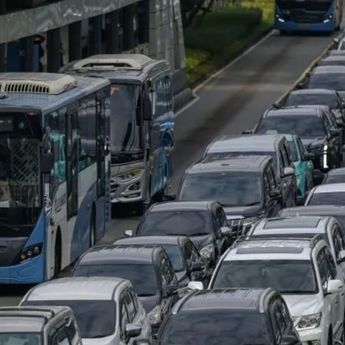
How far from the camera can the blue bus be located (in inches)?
3196

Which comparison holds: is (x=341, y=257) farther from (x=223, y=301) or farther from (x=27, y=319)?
(x=27, y=319)

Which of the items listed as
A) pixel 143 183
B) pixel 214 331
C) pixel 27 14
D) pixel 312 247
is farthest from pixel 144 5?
pixel 214 331

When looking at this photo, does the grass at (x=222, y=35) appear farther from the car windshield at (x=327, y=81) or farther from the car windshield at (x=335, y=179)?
the car windshield at (x=335, y=179)

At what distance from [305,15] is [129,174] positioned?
4669 centimetres

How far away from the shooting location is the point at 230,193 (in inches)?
1232

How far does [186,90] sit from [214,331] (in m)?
41.4

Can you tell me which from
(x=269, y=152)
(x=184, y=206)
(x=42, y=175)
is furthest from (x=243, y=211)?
(x=42, y=175)

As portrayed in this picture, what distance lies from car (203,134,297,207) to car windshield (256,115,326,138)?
3.91 metres

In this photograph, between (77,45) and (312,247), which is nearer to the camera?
(312,247)

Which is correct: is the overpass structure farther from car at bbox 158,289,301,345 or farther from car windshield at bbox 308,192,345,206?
car at bbox 158,289,301,345

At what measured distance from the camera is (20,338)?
52.2 feet

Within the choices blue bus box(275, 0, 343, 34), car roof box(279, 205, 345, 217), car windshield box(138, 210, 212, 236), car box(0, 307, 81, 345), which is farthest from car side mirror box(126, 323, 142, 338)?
blue bus box(275, 0, 343, 34)

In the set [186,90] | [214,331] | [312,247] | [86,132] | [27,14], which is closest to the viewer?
[214,331]

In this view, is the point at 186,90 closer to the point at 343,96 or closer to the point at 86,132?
the point at 343,96
